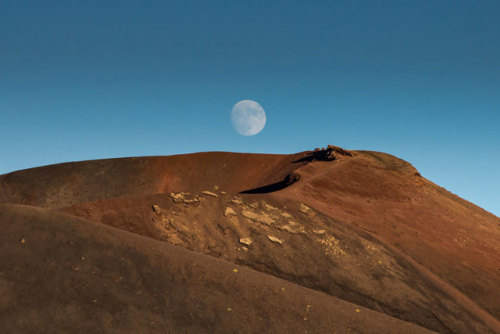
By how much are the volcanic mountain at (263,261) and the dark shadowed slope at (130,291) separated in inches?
1.1

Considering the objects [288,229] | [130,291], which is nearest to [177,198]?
[288,229]

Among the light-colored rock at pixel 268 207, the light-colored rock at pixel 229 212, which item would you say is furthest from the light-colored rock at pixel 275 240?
the light-colored rock at pixel 268 207

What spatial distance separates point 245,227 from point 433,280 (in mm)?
6636

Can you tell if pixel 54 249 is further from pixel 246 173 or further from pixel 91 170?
pixel 91 170

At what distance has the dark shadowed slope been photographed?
16.4 ft

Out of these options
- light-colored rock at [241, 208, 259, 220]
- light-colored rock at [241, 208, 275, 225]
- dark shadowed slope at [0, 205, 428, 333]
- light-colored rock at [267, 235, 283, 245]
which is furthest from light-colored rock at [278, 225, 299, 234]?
dark shadowed slope at [0, 205, 428, 333]

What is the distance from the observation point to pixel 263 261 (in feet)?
32.6

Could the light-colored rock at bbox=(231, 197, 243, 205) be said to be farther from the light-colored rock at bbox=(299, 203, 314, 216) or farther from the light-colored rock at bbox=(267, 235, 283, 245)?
the light-colored rock at bbox=(299, 203, 314, 216)

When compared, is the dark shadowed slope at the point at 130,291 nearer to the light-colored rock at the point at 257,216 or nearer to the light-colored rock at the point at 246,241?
the light-colored rock at the point at 246,241

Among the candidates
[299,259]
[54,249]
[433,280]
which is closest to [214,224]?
[299,259]

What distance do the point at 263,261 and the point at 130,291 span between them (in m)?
4.88

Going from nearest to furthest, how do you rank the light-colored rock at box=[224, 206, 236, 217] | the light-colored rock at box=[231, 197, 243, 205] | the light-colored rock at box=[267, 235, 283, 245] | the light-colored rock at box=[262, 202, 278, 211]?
the light-colored rock at box=[267, 235, 283, 245], the light-colored rock at box=[224, 206, 236, 217], the light-colored rock at box=[231, 197, 243, 205], the light-colored rock at box=[262, 202, 278, 211]

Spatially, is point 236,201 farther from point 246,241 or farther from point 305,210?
point 305,210

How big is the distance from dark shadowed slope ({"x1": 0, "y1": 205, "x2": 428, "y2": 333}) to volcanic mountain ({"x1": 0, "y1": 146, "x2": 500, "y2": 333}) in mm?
27
